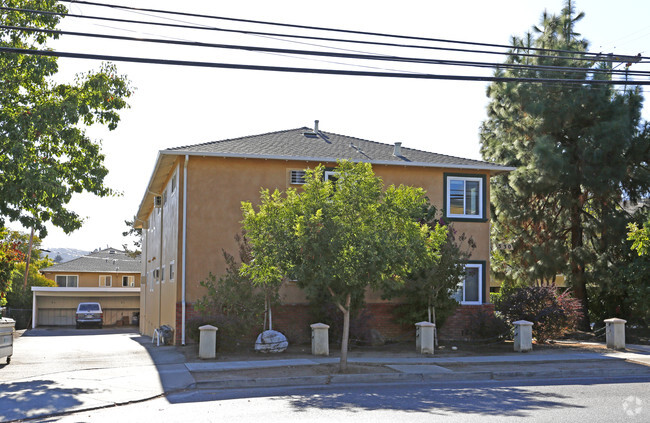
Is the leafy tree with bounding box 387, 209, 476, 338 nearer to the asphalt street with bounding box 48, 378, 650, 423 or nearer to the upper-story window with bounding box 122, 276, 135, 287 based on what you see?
the asphalt street with bounding box 48, 378, 650, 423

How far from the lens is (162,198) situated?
92.7 ft

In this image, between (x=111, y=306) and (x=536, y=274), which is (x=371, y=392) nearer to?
(x=536, y=274)

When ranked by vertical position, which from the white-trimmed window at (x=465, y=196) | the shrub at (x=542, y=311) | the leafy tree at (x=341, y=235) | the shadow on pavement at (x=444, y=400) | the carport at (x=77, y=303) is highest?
the white-trimmed window at (x=465, y=196)

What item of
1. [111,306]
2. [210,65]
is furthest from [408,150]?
[111,306]

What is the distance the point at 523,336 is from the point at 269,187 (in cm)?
938

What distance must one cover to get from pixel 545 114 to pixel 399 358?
14.5 meters

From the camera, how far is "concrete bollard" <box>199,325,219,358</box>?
17.7 m

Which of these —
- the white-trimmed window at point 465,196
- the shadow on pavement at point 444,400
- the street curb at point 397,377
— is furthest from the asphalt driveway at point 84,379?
the white-trimmed window at point 465,196

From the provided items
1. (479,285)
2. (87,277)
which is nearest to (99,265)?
(87,277)

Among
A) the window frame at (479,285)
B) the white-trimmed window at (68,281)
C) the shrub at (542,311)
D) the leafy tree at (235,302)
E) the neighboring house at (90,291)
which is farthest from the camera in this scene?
the white-trimmed window at (68,281)

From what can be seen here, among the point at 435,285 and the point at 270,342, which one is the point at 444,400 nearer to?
the point at 270,342

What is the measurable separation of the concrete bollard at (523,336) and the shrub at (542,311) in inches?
57.0

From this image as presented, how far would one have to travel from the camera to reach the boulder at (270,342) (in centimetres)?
1945

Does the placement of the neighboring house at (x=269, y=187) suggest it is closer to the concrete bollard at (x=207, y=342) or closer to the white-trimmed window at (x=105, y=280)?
the concrete bollard at (x=207, y=342)
